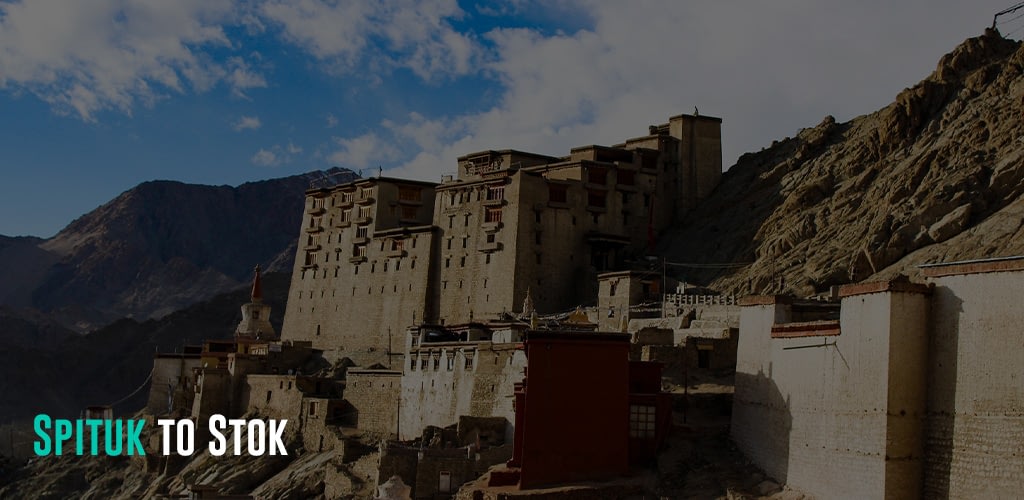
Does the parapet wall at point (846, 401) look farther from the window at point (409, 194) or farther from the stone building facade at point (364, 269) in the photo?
the window at point (409, 194)

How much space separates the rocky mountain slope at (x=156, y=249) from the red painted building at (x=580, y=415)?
4904 inches

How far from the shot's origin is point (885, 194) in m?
56.6

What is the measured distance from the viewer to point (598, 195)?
227ft

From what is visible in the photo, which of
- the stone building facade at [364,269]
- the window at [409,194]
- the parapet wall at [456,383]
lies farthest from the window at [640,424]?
the window at [409,194]

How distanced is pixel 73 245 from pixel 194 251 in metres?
15.4

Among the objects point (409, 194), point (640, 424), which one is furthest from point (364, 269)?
point (640, 424)

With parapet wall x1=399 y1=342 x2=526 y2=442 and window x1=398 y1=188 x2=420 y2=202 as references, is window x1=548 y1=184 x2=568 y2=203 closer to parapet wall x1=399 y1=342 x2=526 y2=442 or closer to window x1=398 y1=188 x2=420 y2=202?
window x1=398 y1=188 x2=420 y2=202

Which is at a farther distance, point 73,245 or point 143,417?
point 73,245

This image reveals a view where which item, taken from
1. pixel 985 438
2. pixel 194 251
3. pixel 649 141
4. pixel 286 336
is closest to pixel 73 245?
pixel 194 251

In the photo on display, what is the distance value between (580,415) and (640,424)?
75.5 inches

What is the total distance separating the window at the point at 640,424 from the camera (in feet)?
129

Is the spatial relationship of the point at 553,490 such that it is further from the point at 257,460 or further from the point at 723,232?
the point at 723,232

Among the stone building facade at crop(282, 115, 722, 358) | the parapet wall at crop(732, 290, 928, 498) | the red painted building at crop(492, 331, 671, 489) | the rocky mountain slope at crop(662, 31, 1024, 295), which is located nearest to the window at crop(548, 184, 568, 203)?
the stone building facade at crop(282, 115, 722, 358)

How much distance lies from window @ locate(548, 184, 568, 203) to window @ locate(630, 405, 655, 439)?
2930cm
